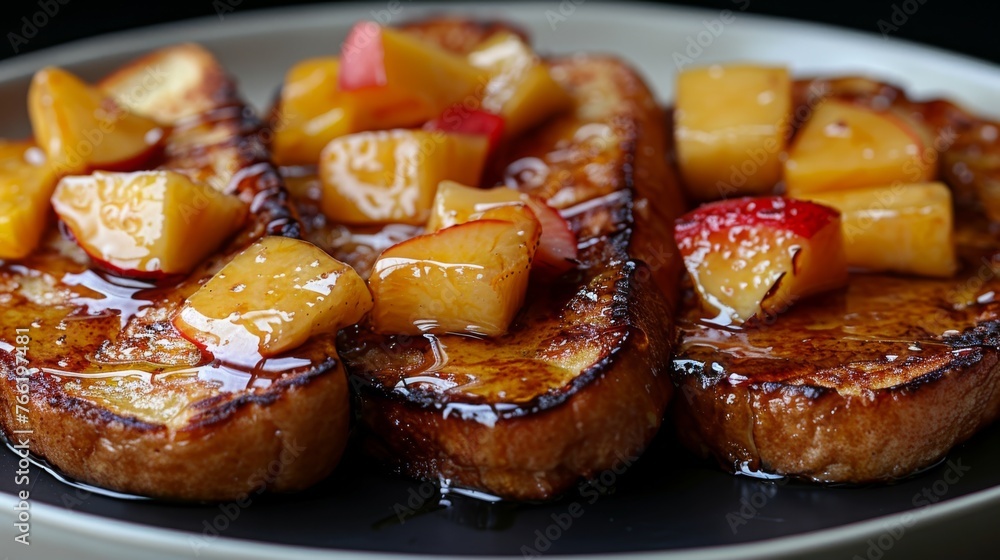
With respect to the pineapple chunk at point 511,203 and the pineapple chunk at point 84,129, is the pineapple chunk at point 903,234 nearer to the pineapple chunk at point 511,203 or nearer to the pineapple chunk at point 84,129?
the pineapple chunk at point 511,203

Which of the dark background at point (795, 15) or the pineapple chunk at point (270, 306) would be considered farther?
the dark background at point (795, 15)

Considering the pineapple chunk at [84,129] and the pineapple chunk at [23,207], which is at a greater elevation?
the pineapple chunk at [84,129]

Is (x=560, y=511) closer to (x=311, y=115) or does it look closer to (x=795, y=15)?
(x=311, y=115)

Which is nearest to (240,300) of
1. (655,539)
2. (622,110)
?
(655,539)

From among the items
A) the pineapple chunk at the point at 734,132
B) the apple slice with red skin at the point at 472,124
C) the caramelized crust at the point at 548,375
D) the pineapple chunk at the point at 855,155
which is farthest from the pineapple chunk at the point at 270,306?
the pineapple chunk at the point at 855,155

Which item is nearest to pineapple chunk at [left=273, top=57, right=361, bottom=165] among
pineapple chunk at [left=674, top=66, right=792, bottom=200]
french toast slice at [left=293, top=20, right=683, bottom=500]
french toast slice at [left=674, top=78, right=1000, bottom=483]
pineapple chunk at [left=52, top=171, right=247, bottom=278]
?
french toast slice at [left=293, top=20, right=683, bottom=500]

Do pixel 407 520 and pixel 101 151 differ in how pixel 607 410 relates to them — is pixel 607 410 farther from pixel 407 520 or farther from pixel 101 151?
pixel 101 151
